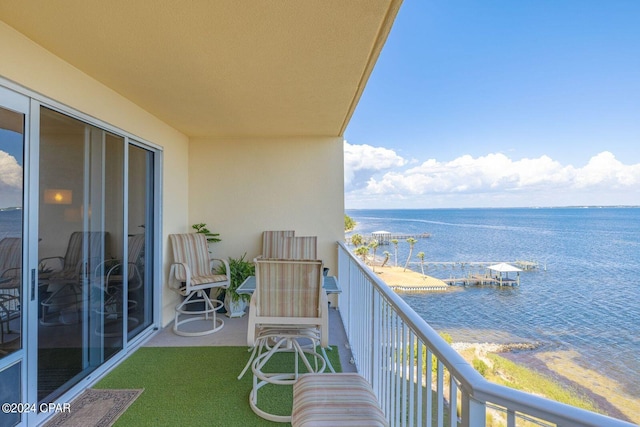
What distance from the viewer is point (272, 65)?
233 centimetres

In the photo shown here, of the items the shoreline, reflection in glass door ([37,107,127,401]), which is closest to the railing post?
reflection in glass door ([37,107,127,401])

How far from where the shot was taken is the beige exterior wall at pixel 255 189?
15.1ft

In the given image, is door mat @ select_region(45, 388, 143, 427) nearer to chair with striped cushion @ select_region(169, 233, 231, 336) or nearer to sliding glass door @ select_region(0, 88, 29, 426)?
sliding glass door @ select_region(0, 88, 29, 426)

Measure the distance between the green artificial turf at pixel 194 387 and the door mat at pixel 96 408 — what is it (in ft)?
0.22

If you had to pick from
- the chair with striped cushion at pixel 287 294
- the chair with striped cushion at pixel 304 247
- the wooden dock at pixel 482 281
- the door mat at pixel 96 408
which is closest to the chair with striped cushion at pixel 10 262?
the door mat at pixel 96 408

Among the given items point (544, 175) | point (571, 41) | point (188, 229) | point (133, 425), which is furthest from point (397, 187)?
point (133, 425)

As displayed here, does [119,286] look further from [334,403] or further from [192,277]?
[334,403]

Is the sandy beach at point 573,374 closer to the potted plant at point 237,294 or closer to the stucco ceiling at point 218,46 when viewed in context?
the potted plant at point 237,294

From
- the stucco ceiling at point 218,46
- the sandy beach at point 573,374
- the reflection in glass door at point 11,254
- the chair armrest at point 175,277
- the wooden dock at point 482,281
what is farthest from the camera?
the wooden dock at point 482,281

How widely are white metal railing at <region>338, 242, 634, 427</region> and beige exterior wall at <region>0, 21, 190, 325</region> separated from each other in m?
2.60

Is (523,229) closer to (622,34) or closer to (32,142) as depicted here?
(622,34)

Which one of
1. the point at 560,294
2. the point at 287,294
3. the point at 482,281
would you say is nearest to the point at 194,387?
the point at 287,294

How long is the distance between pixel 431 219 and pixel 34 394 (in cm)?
4505

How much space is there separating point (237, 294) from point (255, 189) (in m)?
1.59
